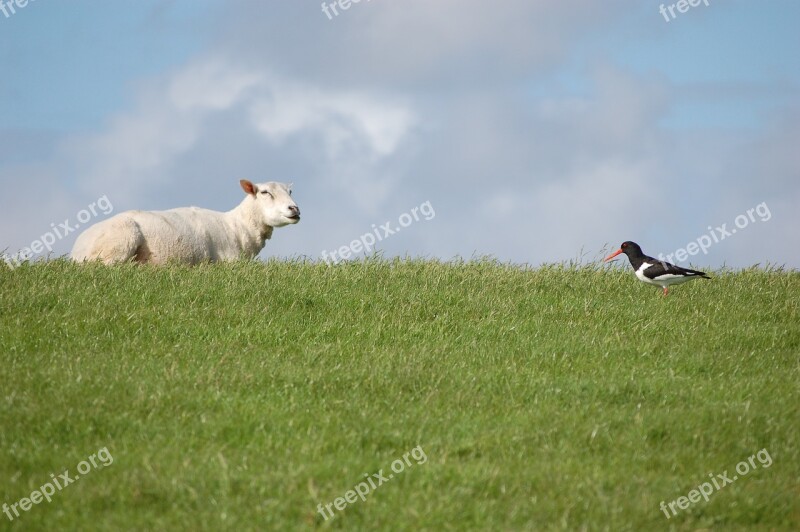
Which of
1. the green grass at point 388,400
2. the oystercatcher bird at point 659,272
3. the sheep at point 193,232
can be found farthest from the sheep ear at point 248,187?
the oystercatcher bird at point 659,272

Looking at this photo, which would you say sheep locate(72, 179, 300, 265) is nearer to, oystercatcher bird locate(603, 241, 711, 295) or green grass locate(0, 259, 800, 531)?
green grass locate(0, 259, 800, 531)

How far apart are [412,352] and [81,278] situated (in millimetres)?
6569

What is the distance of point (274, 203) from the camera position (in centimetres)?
1983

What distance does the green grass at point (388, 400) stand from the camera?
22.9ft

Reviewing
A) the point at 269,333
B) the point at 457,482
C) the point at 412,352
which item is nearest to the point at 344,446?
the point at 457,482

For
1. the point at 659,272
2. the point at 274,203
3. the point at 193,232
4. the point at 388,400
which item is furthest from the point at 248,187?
the point at 388,400

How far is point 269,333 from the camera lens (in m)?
11.8

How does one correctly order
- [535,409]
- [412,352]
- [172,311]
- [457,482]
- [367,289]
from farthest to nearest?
[367,289] < [172,311] < [412,352] < [535,409] < [457,482]

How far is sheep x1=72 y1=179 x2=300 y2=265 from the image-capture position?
17.7 meters

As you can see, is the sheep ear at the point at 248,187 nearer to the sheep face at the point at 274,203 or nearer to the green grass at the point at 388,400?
the sheep face at the point at 274,203

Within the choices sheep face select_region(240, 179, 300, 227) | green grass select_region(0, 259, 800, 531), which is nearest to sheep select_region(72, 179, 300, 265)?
sheep face select_region(240, 179, 300, 227)

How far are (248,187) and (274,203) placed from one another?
28.4 inches

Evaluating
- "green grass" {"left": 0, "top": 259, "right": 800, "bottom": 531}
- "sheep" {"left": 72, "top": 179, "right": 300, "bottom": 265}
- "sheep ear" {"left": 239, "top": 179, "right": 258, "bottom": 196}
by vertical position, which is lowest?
"green grass" {"left": 0, "top": 259, "right": 800, "bottom": 531}

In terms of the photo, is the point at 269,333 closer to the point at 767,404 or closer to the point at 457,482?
the point at 457,482
